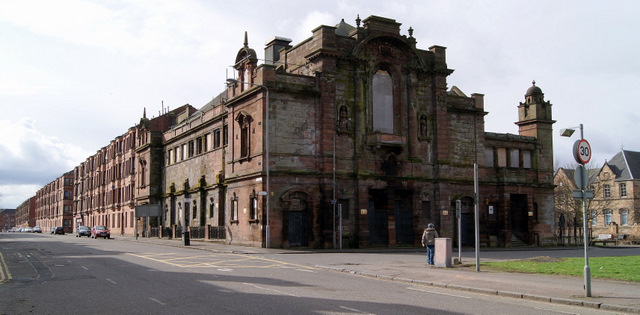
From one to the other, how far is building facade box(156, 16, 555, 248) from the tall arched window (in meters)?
0.08

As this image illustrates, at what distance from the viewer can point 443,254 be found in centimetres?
2238

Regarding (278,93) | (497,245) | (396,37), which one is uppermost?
(396,37)

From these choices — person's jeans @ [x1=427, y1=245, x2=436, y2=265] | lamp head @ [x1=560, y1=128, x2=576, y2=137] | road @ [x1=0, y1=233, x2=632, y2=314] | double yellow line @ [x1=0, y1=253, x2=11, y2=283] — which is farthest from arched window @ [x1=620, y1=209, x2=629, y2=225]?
double yellow line @ [x1=0, y1=253, x2=11, y2=283]

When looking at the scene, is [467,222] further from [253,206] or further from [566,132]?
[566,132]

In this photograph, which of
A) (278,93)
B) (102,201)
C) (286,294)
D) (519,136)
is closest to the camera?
(286,294)

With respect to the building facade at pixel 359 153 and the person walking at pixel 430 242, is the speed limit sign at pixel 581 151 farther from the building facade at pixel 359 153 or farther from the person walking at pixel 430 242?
the building facade at pixel 359 153

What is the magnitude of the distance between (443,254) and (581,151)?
8.86 m

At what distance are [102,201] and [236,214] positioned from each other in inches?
2351

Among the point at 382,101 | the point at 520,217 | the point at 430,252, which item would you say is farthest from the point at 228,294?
the point at 520,217

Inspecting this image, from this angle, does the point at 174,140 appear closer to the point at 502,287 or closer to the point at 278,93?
the point at 278,93

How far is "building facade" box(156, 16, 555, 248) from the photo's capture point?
37.4m

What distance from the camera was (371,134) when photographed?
39750 mm

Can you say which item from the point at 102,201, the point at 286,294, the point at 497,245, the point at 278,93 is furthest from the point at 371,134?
the point at 102,201

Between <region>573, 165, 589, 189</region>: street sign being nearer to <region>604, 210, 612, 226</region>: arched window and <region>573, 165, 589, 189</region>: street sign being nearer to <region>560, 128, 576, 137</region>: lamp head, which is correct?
<region>560, 128, 576, 137</region>: lamp head
